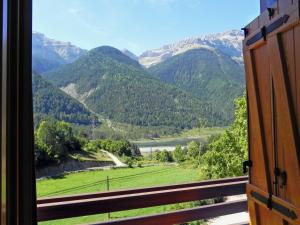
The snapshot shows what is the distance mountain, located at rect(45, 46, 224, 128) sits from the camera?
12.4 meters

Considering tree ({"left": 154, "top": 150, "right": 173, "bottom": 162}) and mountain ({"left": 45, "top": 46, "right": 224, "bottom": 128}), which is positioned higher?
mountain ({"left": 45, "top": 46, "right": 224, "bottom": 128})

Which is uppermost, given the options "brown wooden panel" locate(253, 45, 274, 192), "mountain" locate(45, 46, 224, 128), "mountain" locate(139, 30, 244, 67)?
"mountain" locate(139, 30, 244, 67)

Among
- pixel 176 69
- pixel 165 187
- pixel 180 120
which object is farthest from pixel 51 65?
pixel 165 187

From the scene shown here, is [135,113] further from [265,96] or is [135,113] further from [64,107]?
[265,96]

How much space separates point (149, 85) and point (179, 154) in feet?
23.6

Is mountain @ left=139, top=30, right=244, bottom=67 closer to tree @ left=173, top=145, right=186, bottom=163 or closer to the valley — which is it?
the valley

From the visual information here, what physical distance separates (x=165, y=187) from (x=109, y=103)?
11654mm

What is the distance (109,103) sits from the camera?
546 inches

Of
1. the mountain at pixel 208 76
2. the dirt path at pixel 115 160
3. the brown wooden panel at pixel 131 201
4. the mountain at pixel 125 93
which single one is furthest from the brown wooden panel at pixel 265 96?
the mountain at pixel 125 93

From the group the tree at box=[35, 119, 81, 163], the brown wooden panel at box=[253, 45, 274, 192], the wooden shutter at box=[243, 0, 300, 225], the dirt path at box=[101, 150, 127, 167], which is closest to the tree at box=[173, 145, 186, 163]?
the dirt path at box=[101, 150, 127, 167]

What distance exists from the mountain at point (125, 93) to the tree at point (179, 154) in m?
1.97

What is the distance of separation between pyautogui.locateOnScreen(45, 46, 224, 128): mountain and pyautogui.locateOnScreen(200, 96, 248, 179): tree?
86cm

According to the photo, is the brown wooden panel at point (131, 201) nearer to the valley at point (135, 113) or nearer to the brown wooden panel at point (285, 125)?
the brown wooden panel at point (285, 125)

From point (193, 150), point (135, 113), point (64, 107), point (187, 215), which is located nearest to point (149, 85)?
point (135, 113)
